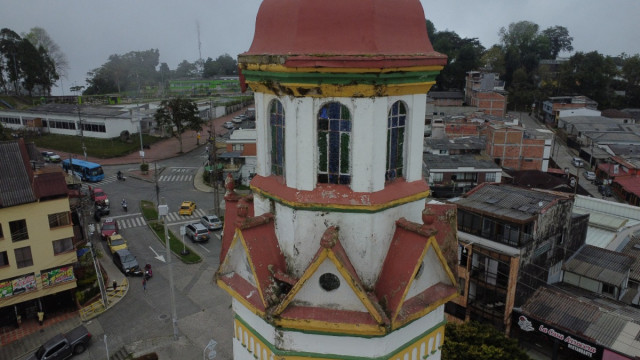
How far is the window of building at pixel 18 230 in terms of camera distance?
2797 centimetres

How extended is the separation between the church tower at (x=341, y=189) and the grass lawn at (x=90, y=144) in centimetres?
6869

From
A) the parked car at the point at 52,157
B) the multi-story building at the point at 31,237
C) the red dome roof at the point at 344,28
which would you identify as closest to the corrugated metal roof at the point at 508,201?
the red dome roof at the point at 344,28

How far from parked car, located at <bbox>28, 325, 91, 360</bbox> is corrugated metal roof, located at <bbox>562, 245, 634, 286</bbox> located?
103 feet

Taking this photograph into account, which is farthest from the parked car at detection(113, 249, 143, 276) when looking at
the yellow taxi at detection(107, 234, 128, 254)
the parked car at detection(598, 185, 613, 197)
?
the parked car at detection(598, 185, 613, 197)

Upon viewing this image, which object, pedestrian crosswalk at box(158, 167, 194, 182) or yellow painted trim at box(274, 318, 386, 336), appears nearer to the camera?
yellow painted trim at box(274, 318, 386, 336)

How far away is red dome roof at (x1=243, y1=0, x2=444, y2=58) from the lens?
7.82 m

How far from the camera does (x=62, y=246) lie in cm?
3003

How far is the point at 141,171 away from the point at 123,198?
11.5m

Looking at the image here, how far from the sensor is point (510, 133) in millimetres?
62531

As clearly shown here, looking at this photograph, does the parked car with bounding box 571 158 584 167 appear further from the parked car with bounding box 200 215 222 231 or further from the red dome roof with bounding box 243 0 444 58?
the red dome roof with bounding box 243 0 444 58

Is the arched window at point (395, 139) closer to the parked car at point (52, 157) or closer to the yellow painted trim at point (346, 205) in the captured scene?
the yellow painted trim at point (346, 205)

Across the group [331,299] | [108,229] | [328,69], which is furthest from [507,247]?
[108,229]

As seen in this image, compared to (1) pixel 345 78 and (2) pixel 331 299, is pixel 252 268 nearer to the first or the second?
(2) pixel 331 299

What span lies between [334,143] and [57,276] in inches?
1141
